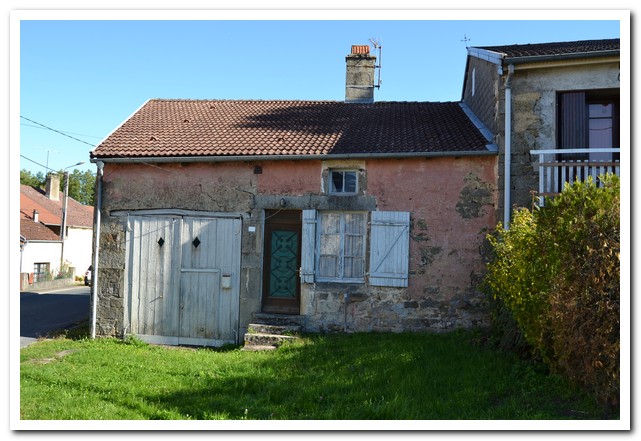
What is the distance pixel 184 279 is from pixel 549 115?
714 centimetres

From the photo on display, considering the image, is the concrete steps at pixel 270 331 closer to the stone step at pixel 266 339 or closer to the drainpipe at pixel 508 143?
the stone step at pixel 266 339

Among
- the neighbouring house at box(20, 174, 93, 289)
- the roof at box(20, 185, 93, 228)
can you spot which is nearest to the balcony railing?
the neighbouring house at box(20, 174, 93, 289)

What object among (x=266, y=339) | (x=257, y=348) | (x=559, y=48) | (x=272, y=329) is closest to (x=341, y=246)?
(x=272, y=329)

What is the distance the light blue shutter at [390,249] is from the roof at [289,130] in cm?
119

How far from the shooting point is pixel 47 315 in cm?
1387

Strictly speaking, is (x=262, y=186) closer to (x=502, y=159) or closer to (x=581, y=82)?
(x=502, y=159)

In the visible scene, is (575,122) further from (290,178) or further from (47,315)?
(47,315)

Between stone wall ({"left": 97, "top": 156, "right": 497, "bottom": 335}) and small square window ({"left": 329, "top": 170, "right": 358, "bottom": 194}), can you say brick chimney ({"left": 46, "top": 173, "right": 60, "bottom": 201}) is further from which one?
small square window ({"left": 329, "top": 170, "right": 358, "bottom": 194})

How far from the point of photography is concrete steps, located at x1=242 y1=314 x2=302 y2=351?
8570 millimetres

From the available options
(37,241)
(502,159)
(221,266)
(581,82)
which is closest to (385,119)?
(502,159)

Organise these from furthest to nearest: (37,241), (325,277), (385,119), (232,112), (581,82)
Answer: (37,241) < (232,112) < (385,119) < (325,277) < (581,82)

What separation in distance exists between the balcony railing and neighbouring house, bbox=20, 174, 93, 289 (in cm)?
2300
